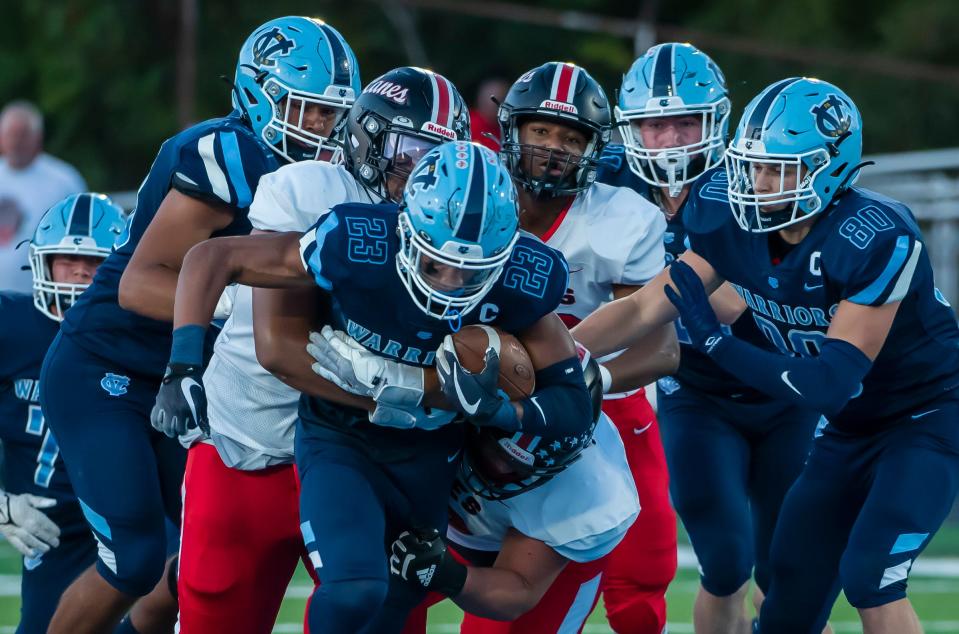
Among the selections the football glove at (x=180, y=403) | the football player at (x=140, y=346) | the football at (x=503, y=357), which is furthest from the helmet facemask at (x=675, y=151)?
the football glove at (x=180, y=403)

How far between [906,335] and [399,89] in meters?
1.54

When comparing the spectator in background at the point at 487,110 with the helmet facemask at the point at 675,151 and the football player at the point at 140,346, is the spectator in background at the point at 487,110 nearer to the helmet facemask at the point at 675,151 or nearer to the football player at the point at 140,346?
the helmet facemask at the point at 675,151

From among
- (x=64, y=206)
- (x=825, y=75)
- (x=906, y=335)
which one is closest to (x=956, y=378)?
(x=906, y=335)

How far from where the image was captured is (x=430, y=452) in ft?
12.4

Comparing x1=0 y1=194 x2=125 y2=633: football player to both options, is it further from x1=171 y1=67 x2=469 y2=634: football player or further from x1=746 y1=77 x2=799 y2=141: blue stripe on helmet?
x1=746 y1=77 x2=799 y2=141: blue stripe on helmet

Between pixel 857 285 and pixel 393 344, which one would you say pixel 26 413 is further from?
pixel 857 285

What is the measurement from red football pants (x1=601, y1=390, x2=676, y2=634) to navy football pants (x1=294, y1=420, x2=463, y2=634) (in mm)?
1041

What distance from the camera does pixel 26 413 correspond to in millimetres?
4938

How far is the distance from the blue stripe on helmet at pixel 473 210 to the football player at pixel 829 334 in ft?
2.96

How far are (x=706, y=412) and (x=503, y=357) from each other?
169cm

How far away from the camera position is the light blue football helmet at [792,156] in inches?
165

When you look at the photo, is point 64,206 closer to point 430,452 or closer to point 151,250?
point 151,250

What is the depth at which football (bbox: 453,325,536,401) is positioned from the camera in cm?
359

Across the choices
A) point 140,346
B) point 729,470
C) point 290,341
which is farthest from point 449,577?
point 729,470
